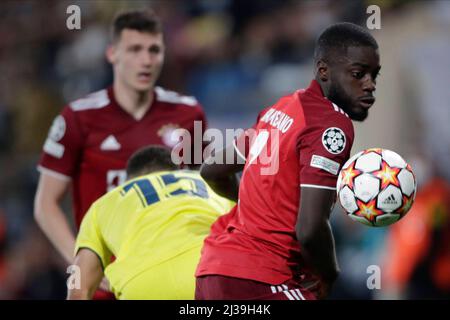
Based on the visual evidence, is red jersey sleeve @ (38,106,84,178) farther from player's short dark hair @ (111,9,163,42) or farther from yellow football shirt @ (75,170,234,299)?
yellow football shirt @ (75,170,234,299)

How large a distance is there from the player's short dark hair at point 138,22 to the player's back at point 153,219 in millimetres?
1643

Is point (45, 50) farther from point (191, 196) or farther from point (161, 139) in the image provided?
point (191, 196)

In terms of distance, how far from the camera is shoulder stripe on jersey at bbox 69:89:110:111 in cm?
722

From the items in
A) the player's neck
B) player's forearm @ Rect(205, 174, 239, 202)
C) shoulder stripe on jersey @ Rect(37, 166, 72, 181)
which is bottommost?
shoulder stripe on jersey @ Rect(37, 166, 72, 181)

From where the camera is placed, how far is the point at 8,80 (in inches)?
634

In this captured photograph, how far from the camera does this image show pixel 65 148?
7113 mm

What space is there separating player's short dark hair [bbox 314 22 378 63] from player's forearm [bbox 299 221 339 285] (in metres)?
0.85

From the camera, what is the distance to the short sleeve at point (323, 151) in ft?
15.6

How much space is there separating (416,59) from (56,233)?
20.9 feet
